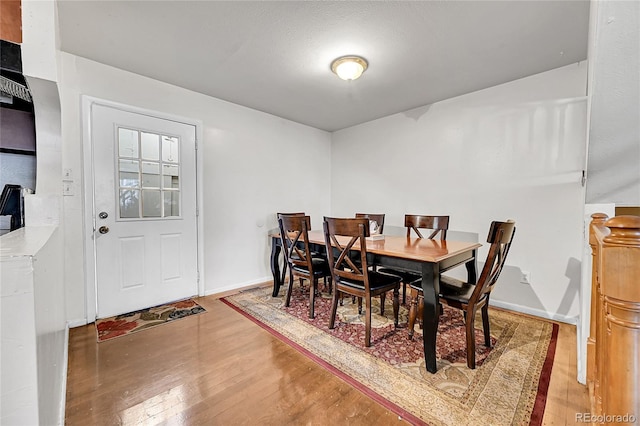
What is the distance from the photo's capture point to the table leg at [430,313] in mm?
1693

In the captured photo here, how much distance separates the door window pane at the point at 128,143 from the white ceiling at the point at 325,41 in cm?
59

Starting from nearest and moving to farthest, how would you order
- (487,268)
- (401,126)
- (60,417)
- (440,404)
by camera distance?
(60,417), (440,404), (487,268), (401,126)

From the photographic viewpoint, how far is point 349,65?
2.27 m

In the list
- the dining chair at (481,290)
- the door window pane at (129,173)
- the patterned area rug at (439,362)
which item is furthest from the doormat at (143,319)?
the dining chair at (481,290)

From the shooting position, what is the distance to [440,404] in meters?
1.44

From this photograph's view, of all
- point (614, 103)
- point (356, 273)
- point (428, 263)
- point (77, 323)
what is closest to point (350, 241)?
point (356, 273)

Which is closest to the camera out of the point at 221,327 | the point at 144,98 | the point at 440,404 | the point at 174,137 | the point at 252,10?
the point at 440,404

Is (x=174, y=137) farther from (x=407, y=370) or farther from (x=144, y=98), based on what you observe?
(x=407, y=370)

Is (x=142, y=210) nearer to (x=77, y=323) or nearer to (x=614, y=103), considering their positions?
(x=77, y=323)

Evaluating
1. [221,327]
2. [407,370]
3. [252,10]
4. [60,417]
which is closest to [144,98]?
[252,10]

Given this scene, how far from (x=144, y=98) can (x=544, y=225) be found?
415 cm

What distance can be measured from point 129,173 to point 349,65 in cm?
234

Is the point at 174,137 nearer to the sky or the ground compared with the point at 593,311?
nearer to the sky

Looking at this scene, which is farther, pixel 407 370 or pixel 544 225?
pixel 544 225
